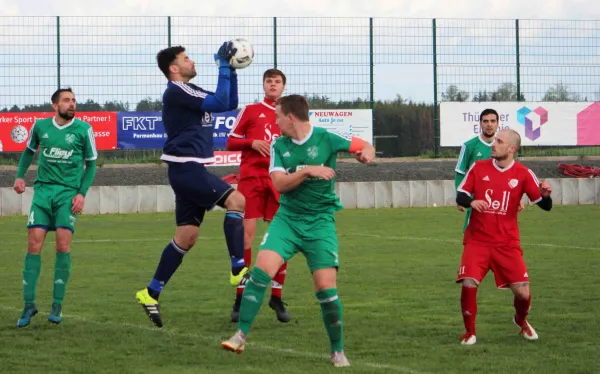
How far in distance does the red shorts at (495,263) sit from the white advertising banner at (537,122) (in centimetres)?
2281

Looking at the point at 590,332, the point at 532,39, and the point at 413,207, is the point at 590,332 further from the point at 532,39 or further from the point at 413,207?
the point at 532,39

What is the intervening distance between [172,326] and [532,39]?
81.6 feet

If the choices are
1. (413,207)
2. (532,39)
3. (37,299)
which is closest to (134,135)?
(413,207)

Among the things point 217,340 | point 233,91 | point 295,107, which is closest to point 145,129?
point 233,91

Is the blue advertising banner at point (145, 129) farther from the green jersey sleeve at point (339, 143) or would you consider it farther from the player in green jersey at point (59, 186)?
the green jersey sleeve at point (339, 143)

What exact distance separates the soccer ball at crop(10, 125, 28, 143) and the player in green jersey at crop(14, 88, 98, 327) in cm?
1933

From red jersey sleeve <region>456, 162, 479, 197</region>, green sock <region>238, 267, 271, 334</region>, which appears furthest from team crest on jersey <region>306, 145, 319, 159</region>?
red jersey sleeve <region>456, 162, 479, 197</region>

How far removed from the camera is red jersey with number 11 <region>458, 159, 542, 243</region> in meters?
9.09

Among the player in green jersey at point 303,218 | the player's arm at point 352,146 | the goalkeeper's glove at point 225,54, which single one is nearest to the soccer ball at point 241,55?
the goalkeeper's glove at point 225,54

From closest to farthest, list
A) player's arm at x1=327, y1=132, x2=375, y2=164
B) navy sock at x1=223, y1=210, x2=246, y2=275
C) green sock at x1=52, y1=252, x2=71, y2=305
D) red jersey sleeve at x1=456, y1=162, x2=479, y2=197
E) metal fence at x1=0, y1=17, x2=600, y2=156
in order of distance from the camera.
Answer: player's arm at x1=327, y1=132, x2=375, y2=164, red jersey sleeve at x1=456, y1=162, x2=479, y2=197, navy sock at x1=223, y1=210, x2=246, y2=275, green sock at x1=52, y1=252, x2=71, y2=305, metal fence at x1=0, y1=17, x2=600, y2=156

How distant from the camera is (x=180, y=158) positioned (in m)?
9.55

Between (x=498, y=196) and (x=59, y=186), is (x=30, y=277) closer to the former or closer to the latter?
(x=59, y=186)

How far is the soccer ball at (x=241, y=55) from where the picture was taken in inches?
352

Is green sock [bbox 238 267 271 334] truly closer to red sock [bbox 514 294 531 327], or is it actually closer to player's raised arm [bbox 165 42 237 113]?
player's raised arm [bbox 165 42 237 113]
